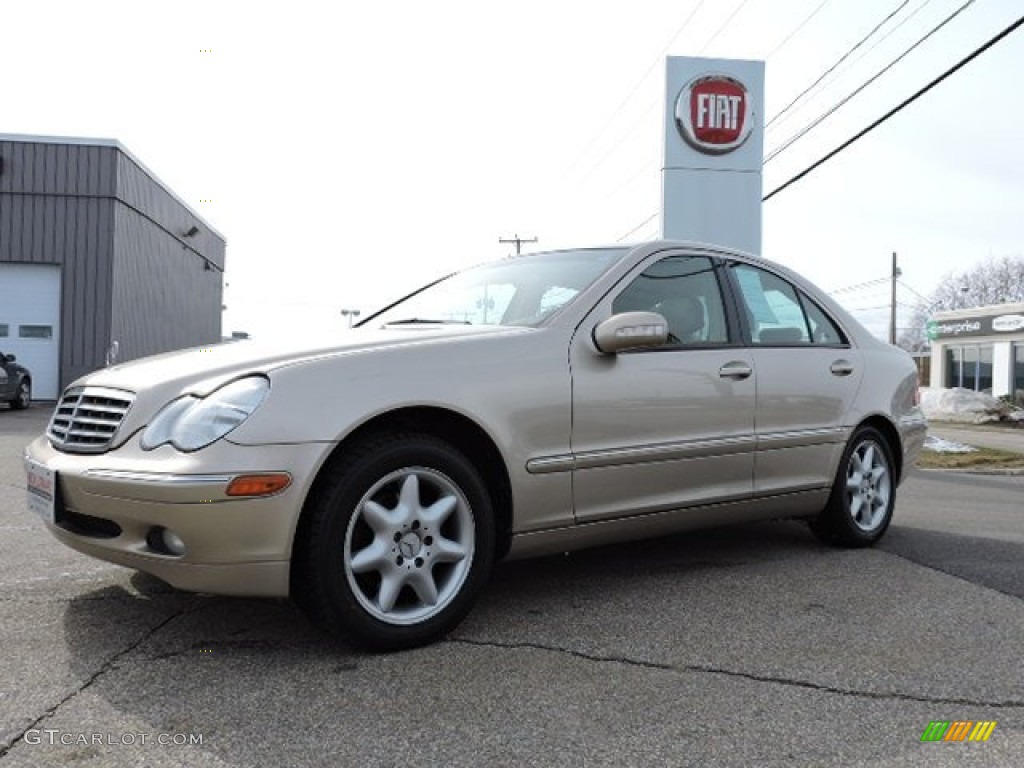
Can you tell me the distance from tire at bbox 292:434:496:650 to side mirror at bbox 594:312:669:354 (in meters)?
0.78

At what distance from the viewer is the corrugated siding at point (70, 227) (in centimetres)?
2066

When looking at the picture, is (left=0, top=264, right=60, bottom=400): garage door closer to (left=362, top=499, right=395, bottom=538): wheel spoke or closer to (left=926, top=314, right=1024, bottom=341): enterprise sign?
(left=362, top=499, right=395, bottom=538): wheel spoke

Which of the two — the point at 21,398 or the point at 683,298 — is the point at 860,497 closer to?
the point at 683,298

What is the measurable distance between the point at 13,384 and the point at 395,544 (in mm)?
16672

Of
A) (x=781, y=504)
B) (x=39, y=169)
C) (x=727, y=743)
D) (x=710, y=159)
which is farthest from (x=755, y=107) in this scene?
(x=39, y=169)

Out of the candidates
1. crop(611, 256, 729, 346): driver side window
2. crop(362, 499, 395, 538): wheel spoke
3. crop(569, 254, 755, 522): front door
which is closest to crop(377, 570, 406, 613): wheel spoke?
crop(362, 499, 395, 538): wheel spoke

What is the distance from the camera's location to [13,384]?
674 inches

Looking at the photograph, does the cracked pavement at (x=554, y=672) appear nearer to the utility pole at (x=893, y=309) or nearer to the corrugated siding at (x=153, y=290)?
the corrugated siding at (x=153, y=290)

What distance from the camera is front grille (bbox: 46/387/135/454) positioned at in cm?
309

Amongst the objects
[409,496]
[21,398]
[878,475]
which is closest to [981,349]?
[21,398]

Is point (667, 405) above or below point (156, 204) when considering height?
below

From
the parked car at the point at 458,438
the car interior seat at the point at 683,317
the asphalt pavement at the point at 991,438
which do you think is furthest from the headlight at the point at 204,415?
the asphalt pavement at the point at 991,438

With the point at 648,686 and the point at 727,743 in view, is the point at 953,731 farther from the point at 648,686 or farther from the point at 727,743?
the point at 648,686

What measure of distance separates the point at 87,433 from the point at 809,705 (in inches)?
101
